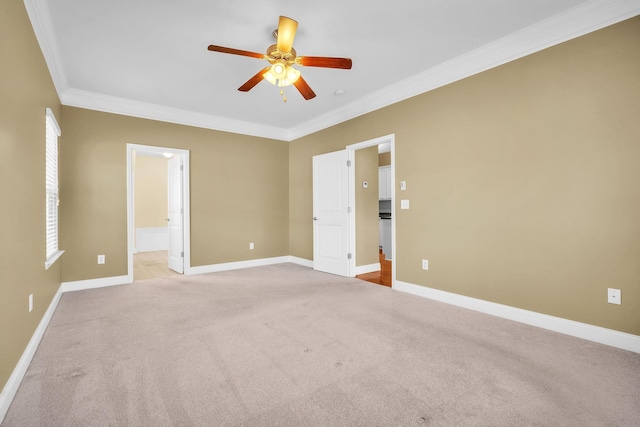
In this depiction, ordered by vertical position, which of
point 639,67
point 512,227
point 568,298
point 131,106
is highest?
point 131,106

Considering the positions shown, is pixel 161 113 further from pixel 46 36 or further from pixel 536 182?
pixel 536 182

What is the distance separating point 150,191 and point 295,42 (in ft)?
22.9

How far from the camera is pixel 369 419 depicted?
1.53 m

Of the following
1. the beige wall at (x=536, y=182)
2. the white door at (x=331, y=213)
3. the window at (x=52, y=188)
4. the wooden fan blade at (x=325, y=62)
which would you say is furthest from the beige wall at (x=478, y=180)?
the wooden fan blade at (x=325, y=62)

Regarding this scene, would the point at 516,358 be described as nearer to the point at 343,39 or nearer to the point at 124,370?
the point at 124,370

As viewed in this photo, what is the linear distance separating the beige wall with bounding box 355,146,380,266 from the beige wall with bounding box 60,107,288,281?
1.78 meters

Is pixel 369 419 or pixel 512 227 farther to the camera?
pixel 512 227

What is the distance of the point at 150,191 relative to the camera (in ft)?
26.8

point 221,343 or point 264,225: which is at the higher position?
point 264,225

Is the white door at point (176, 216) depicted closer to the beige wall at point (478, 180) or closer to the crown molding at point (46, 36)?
the beige wall at point (478, 180)

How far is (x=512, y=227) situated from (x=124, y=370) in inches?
138

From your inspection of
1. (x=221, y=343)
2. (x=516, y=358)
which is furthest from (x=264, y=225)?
(x=516, y=358)

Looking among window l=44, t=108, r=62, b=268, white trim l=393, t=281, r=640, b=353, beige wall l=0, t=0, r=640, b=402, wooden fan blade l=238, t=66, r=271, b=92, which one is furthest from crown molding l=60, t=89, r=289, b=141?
white trim l=393, t=281, r=640, b=353

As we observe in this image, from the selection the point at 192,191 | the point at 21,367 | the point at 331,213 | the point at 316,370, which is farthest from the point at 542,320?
the point at 192,191
